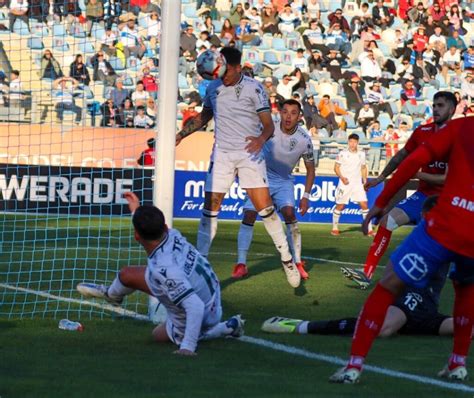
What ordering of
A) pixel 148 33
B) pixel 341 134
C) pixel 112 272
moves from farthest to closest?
1. pixel 341 134
2. pixel 148 33
3. pixel 112 272

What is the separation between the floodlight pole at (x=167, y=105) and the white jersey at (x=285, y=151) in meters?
4.56

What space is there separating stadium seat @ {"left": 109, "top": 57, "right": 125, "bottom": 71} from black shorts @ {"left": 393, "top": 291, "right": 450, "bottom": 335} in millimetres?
7490

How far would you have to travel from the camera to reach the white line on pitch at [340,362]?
668 cm

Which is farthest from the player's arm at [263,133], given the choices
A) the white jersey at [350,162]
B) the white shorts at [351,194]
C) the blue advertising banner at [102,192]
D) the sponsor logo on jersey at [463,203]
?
the white jersey at [350,162]

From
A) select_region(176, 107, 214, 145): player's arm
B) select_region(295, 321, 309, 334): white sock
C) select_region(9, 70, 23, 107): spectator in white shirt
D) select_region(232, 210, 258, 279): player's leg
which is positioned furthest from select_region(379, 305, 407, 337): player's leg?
select_region(9, 70, 23, 107): spectator in white shirt

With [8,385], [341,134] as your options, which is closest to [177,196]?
[341,134]

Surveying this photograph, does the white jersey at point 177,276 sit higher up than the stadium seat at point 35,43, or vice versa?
the stadium seat at point 35,43

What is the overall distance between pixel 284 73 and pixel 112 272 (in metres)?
19.2

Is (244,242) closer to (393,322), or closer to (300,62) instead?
(393,322)

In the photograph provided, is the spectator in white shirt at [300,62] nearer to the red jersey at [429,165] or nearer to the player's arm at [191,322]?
the red jersey at [429,165]

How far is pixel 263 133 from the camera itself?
442 inches

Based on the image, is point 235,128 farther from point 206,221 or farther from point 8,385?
point 8,385

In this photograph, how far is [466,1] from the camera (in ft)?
118

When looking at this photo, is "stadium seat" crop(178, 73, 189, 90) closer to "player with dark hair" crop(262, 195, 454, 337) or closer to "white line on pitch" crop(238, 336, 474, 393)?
"player with dark hair" crop(262, 195, 454, 337)
